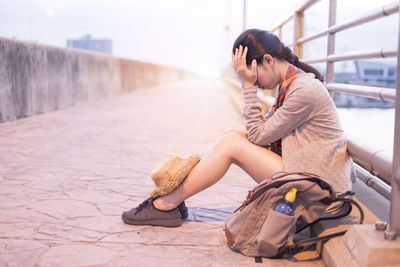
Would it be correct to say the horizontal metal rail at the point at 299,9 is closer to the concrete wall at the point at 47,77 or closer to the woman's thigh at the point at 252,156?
the woman's thigh at the point at 252,156

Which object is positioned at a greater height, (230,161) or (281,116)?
(281,116)

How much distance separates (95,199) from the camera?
10.6ft

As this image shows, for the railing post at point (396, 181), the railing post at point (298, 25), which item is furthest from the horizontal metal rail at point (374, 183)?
the railing post at point (298, 25)

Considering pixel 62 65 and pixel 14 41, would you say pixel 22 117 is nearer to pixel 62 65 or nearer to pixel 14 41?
pixel 14 41

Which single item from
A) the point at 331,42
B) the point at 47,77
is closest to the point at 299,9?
the point at 331,42

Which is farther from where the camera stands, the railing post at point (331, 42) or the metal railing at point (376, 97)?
the railing post at point (331, 42)

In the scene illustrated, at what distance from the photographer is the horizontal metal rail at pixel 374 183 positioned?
7.91ft

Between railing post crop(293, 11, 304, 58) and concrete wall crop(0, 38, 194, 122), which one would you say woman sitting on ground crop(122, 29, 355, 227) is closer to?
railing post crop(293, 11, 304, 58)

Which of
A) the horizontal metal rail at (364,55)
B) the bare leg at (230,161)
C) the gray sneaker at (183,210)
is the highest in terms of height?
the horizontal metal rail at (364,55)

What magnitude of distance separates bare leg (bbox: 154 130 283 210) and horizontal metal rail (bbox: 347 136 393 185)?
390mm

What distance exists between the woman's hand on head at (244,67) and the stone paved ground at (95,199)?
88 centimetres

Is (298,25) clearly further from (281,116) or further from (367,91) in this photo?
(281,116)

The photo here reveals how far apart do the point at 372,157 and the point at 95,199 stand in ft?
6.17

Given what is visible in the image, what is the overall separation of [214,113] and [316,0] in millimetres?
5567
